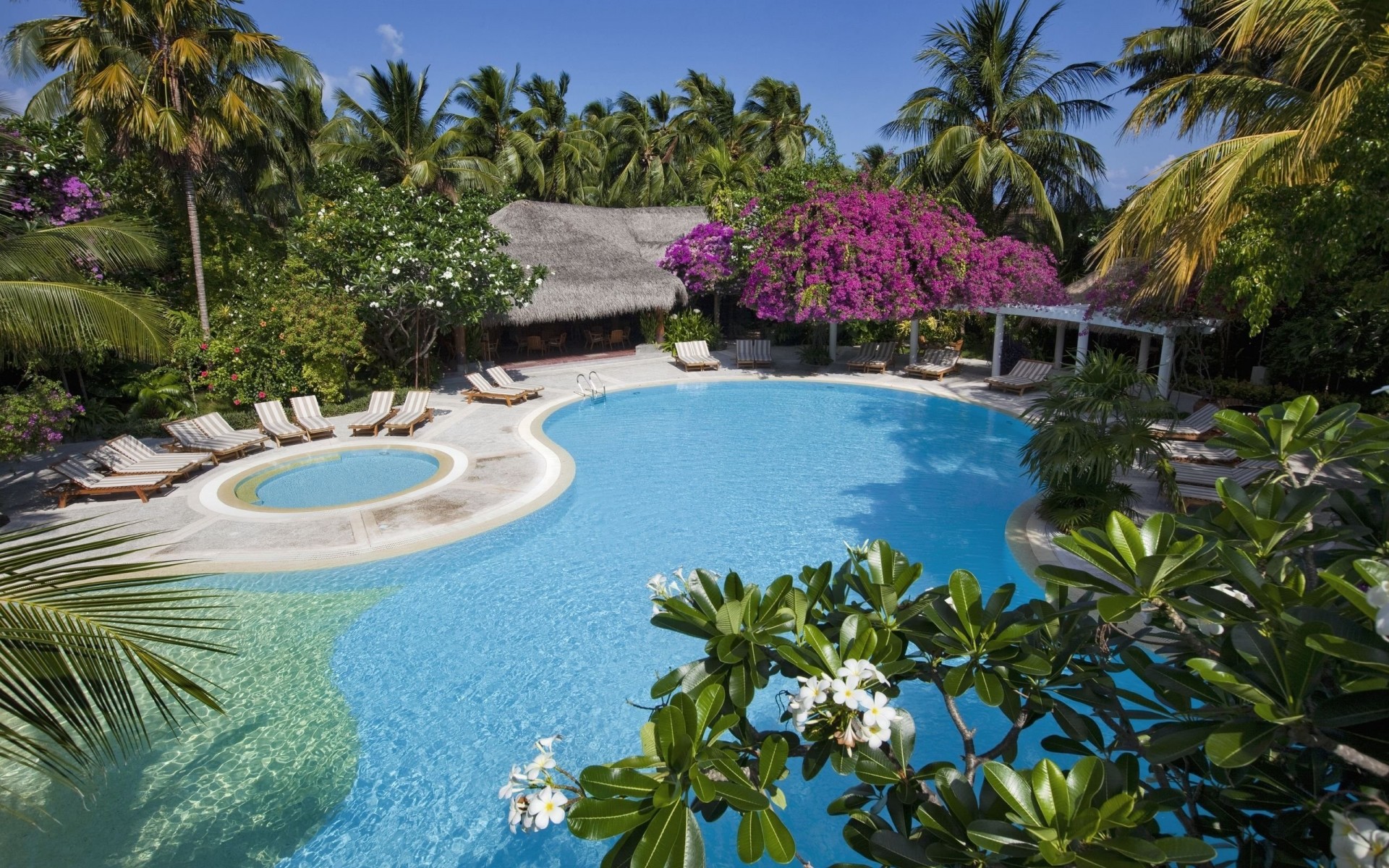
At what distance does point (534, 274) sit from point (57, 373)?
9.65 metres

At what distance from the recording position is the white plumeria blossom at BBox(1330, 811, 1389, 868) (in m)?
1.46

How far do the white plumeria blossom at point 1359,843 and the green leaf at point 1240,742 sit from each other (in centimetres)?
17

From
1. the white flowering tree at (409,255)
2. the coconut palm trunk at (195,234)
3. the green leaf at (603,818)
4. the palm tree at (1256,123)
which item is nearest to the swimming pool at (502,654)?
the green leaf at (603,818)

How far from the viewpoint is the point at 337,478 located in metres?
12.4

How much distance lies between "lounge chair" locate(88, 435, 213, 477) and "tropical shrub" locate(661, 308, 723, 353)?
14.4m

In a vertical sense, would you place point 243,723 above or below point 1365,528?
below

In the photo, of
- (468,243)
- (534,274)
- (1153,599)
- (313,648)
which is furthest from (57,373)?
(1153,599)

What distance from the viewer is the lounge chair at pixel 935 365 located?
19.2m

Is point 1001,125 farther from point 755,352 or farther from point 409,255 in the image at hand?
point 409,255

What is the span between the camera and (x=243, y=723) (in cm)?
629

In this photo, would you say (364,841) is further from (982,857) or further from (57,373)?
(57,373)

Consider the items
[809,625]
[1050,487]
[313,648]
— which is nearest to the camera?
[809,625]

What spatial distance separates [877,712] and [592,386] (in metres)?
16.9

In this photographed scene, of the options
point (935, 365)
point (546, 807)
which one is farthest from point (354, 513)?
point (935, 365)
